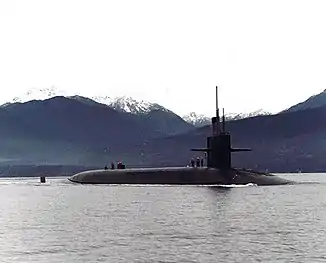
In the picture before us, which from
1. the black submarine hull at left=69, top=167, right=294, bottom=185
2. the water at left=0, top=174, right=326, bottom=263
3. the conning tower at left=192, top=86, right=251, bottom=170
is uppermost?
the conning tower at left=192, top=86, right=251, bottom=170

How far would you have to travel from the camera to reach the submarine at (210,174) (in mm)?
70875

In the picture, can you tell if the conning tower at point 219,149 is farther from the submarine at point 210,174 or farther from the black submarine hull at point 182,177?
the black submarine hull at point 182,177

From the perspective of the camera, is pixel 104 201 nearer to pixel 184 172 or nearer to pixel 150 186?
pixel 184 172

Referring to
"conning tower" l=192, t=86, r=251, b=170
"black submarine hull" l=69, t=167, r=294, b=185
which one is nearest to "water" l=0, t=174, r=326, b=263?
"conning tower" l=192, t=86, r=251, b=170

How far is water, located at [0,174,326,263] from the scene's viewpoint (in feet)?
104

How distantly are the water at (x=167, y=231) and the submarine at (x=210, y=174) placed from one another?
920cm

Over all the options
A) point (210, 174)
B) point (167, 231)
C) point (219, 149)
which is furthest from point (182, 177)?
point (167, 231)

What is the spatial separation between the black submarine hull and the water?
9.37 m

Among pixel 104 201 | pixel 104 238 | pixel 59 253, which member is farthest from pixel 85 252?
pixel 104 201

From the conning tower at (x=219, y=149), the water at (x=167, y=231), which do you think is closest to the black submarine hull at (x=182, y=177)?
the conning tower at (x=219, y=149)

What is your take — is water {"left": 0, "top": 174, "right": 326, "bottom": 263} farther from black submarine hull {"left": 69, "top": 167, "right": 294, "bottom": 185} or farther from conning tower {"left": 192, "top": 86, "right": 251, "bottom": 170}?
black submarine hull {"left": 69, "top": 167, "right": 294, "bottom": 185}

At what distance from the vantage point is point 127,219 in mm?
45969

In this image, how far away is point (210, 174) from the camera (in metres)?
71.5

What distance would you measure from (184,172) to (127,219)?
3299 centimetres
